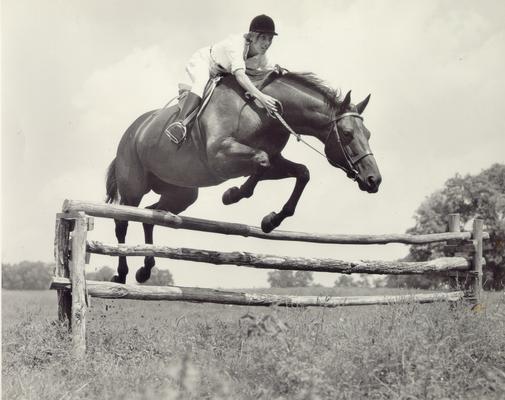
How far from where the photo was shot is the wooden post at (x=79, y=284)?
4.76 metres

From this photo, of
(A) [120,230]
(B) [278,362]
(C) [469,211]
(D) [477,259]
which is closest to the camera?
(B) [278,362]

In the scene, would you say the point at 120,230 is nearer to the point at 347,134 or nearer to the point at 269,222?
the point at 269,222

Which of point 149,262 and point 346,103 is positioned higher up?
point 346,103

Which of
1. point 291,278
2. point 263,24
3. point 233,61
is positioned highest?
point 263,24

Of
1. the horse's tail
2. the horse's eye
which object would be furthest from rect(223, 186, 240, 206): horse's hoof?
the horse's tail

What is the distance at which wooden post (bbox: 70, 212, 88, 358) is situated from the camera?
476 centimetres

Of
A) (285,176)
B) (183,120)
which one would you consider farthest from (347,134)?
(183,120)

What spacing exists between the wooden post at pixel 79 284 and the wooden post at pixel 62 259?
18 centimetres

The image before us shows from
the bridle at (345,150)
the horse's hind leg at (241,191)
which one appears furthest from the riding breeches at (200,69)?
the horse's hind leg at (241,191)

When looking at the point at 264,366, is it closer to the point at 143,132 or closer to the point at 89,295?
the point at 89,295

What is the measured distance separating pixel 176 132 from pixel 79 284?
1.89 m

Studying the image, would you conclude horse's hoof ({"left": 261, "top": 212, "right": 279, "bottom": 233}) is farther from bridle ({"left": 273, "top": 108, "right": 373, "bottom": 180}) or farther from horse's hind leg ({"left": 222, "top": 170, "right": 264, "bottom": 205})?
bridle ({"left": 273, "top": 108, "right": 373, "bottom": 180})

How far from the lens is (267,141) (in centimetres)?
587

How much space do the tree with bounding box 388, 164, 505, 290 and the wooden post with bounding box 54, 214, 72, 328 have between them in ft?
81.5
